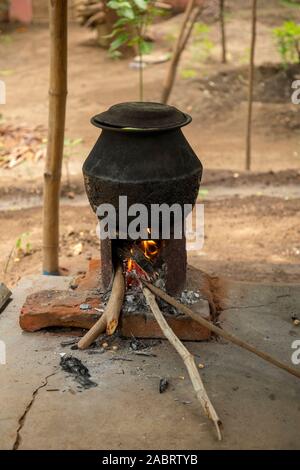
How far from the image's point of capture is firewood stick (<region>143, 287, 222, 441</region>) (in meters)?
3.39

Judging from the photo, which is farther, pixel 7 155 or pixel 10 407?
pixel 7 155

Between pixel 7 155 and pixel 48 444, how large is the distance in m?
7.11

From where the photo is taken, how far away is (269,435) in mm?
3354

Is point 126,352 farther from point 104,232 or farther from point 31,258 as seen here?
point 31,258

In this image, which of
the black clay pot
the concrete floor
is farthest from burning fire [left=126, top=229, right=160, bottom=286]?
the concrete floor

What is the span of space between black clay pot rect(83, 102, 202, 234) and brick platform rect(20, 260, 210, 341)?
676mm

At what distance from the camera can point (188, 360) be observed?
370 centimetres

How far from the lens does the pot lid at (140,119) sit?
3992 mm

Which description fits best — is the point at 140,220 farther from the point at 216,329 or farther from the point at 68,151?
the point at 68,151

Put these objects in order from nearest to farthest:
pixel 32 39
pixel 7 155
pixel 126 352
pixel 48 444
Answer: pixel 48 444
pixel 126 352
pixel 7 155
pixel 32 39

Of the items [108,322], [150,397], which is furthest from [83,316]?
[150,397]

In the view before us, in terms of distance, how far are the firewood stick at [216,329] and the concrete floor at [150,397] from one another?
13 cm

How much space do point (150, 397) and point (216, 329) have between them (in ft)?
1.76

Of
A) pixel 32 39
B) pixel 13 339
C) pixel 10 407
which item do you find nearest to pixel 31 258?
pixel 13 339
